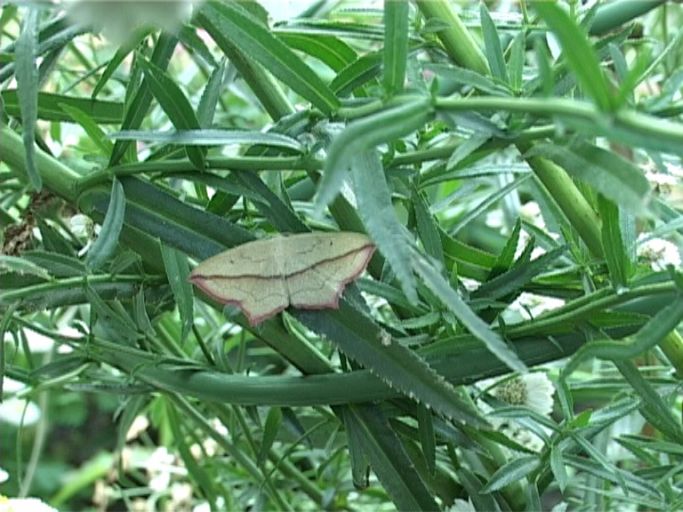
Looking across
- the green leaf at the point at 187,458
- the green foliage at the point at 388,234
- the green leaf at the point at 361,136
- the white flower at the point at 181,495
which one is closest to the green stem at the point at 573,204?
the green foliage at the point at 388,234

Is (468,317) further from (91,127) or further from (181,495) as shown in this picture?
(181,495)

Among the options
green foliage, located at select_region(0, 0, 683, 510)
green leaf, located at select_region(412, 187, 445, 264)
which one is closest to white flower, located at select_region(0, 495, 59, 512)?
green foliage, located at select_region(0, 0, 683, 510)

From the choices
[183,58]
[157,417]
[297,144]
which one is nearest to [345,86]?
[297,144]

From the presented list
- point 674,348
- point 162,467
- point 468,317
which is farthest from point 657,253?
point 162,467

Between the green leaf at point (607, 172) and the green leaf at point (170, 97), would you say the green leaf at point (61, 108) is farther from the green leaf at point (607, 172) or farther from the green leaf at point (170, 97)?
the green leaf at point (607, 172)

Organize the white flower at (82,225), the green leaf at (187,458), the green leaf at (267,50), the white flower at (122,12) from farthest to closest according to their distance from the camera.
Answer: the green leaf at (187,458)
the white flower at (82,225)
the green leaf at (267,50)
the white flower at (122,12)

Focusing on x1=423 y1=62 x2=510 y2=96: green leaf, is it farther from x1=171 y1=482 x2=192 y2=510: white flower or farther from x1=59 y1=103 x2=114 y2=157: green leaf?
x1=171 y1=482 x2=192 y2=510: white flower

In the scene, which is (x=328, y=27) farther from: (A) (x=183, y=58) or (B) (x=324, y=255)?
(A) (x=183, y=58)
